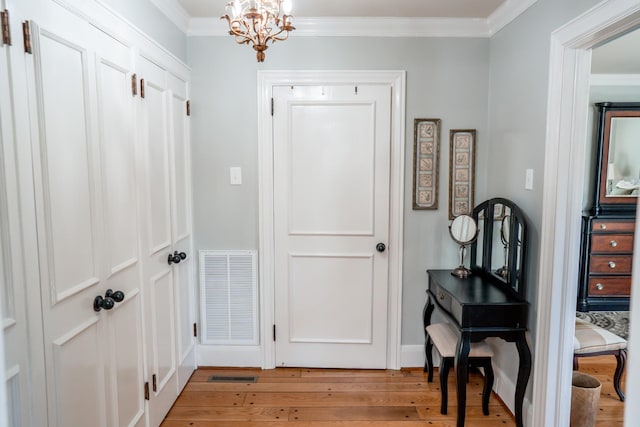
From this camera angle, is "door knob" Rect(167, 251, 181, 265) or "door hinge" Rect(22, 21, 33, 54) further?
"door knob" Rect(167, 251, 181, 265)

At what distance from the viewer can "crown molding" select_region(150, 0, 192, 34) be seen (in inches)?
85.4

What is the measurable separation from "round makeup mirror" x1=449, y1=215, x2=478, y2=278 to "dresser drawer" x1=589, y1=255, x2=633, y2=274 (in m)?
2.10

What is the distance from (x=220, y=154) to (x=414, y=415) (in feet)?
6.75

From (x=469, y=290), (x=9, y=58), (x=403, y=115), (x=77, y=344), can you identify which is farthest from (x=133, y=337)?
(x=403, y=115)

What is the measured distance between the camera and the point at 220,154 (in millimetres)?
2684

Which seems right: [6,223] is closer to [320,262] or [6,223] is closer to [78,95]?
[78,95]

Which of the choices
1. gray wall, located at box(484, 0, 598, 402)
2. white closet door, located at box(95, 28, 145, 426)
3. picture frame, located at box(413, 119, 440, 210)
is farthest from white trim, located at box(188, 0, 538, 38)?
white closet door, located at box(95, 28, 145, 426)

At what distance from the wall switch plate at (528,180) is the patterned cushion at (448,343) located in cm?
91

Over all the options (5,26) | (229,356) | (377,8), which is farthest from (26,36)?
(229,356)

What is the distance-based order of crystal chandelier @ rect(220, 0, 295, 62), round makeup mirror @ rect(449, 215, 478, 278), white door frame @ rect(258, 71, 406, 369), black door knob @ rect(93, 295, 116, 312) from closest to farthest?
crystal chandelier @ rect(220, 0, 295, 62) → black door knob @ rect(93, 295, 116, 312) → round makeup mirror @ rect(449, 215, 478, 278) → white door frame @ rect(258, 71, 406, 369)

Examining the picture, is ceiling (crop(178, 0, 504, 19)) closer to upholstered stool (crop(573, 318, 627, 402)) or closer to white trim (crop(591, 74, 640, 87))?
upholstered stool (crop(573, 318, 627, 402))

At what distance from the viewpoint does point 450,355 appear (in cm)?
216

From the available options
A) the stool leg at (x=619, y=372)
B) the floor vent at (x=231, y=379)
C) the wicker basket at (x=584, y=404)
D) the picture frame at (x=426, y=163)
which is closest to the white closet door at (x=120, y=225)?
the floor vent at (x=231, y=379)

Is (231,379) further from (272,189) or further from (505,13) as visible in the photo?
(505,13)
